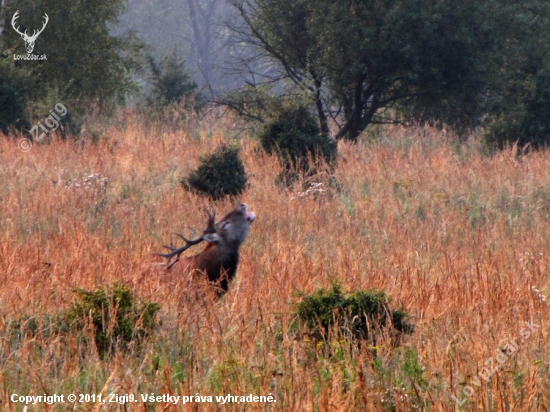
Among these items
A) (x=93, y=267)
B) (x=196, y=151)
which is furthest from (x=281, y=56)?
(x=93, y=267)

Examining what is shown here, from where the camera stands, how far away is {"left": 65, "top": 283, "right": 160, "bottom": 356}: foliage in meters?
4.70

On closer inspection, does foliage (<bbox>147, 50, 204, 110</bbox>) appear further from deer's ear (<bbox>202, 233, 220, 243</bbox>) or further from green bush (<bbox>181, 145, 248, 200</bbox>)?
deer's ear (<bbox>202, 233, 220, 243</bbox>)

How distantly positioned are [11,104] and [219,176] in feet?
25.9

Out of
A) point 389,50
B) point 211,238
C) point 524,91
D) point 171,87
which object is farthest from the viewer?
point 171,87

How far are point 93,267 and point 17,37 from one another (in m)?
16.8

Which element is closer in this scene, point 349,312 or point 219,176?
point 349,312

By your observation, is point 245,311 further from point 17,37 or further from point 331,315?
point 17,37

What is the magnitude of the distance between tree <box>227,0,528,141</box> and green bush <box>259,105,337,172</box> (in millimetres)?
1840

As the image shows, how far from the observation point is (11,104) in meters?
16.6

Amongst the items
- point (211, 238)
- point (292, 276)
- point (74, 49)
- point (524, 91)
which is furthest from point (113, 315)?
point (74, 49)

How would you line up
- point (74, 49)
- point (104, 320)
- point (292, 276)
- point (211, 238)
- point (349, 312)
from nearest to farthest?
point (104, 320) → point (349, 312) → point (211, 238) → point (292, 276) → point (74, 49)

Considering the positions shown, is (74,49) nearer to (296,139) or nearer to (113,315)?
(296,139)

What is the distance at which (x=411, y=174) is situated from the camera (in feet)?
40.5

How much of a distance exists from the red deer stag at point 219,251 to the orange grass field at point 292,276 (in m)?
0.20
